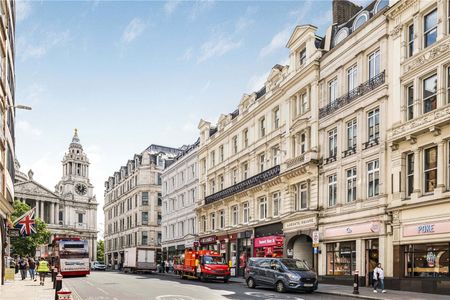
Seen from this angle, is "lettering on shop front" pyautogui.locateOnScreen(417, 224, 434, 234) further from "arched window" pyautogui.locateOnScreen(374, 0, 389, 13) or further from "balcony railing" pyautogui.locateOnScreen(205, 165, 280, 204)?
"balcony railing" pyautogui.locateOnScreen(205, 165, 280, 204)

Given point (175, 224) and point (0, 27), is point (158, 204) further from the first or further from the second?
point (0, 27)

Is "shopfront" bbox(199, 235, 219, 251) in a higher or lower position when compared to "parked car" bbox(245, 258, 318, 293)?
lower

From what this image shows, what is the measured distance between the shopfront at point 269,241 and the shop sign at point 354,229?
21.1 ft

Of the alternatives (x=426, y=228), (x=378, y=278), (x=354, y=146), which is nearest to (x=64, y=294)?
(x=378, y=278)

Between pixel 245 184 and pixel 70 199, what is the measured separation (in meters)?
86.6

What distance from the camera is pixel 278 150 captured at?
126ft

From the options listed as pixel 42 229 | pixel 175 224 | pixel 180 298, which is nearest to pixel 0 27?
pixel 180 298

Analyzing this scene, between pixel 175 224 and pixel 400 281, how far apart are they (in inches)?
1688

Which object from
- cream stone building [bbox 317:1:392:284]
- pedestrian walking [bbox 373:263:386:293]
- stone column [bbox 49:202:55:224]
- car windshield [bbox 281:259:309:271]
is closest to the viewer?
pedestrian walking [bbox 373:263:386:293]

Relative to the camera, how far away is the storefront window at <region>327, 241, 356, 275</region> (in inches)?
1190

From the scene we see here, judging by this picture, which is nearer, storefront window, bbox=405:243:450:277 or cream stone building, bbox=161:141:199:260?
storefront window, bbox=405:243:450:277

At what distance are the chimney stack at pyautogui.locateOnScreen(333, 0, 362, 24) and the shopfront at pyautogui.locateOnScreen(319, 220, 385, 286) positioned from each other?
542 inches

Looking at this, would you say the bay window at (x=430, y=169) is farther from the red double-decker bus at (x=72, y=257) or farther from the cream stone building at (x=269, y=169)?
the red double-decker bus at (x=72, y=257)

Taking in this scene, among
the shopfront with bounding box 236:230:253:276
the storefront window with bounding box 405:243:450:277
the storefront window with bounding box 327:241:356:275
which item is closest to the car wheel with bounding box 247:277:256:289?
the storefront window with bounding box 327:241:356:275
